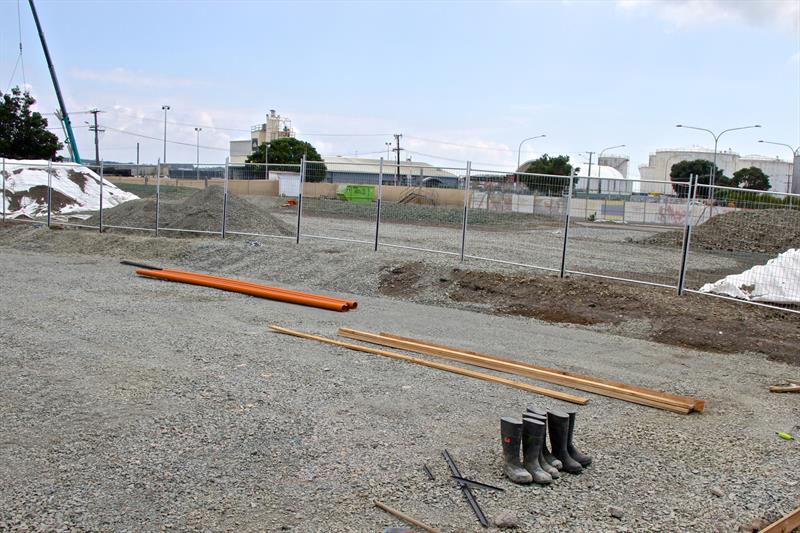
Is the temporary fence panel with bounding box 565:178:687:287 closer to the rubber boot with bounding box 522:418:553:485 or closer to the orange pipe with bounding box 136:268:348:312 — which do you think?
the orange pipe with bounding box 136:268:348:312

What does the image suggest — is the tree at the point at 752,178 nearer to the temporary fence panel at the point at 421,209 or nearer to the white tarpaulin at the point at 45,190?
the temporary fence panel at the point at 421,209

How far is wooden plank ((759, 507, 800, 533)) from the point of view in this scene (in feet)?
14.2

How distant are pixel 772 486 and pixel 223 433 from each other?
429 centimetres

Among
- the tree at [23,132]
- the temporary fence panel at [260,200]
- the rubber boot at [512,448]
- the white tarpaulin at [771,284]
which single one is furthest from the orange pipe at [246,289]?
the tree at [23,132]

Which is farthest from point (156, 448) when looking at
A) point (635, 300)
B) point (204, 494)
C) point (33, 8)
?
point (33, 8)

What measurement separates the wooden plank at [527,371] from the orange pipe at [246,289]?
196cm

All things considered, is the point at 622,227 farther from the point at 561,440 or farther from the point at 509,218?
the point at 561,440

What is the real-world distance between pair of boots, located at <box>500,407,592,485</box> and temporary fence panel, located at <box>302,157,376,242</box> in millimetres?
13456

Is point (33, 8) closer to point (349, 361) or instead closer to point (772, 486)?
point (349, 361)

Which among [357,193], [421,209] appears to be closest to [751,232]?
[421,209]

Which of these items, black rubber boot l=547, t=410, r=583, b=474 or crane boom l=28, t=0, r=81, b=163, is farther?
crane boom l=28, t=0, r=81, b=163

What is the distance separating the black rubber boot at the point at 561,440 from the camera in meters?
5.12

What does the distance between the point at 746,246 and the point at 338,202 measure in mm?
11159

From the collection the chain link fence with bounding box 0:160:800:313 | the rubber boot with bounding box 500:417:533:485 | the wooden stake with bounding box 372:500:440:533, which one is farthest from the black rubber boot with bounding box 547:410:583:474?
the chain link fence with bounding box 0:160:800:313
